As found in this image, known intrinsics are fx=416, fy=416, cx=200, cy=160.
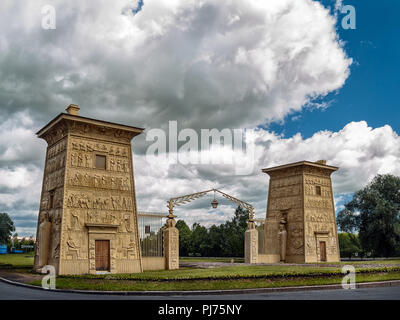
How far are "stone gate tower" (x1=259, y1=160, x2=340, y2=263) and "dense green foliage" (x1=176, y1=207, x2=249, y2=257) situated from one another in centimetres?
1992

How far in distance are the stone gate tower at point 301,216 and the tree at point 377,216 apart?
9.53 meters

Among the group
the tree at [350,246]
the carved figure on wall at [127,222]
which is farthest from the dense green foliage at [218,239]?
the carved figure on wall at [127,222]

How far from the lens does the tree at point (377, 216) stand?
4088cm

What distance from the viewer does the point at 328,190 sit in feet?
113

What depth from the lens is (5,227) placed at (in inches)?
1841

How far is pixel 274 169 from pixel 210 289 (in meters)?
21.7

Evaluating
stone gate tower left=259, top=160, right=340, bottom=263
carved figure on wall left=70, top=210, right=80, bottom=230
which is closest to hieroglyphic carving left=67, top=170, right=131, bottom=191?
carved figure on wall left=70, top=210, right=80, bottom=230

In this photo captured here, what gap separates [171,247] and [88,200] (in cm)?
662

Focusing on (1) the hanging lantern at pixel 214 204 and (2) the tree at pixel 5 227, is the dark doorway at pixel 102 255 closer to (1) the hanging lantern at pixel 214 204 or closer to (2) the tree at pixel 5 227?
(1) the hanging lantern at pixel 214 204

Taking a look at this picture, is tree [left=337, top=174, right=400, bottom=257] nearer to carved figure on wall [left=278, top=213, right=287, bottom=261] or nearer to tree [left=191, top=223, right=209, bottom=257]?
carved figure on wall [left=278, top=213, right=287, bottom=261]
